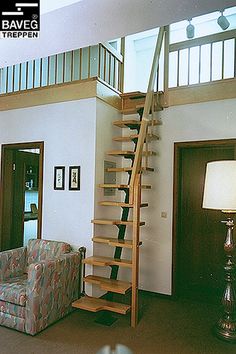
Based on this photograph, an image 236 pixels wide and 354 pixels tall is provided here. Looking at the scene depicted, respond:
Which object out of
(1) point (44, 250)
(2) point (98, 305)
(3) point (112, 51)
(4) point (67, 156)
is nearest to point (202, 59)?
(3) point (112, 51)

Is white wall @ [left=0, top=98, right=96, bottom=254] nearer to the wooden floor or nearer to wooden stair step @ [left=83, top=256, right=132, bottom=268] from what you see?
wooden stair step @ [left=83, top=256, right=132, bottom=268]

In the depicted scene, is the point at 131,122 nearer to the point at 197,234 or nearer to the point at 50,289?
the point at 197,234

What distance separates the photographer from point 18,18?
69.7 inches

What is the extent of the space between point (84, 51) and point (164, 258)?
347cm

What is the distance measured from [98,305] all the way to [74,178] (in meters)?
1.56

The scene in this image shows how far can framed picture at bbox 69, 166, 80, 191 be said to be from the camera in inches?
151

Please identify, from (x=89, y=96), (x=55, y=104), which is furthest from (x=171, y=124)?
(x=55, y=104)

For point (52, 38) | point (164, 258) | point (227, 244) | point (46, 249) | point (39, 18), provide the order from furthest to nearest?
point (164, 258), point (46, 249), point (227, 244), point (52, 38), point (39, 18)

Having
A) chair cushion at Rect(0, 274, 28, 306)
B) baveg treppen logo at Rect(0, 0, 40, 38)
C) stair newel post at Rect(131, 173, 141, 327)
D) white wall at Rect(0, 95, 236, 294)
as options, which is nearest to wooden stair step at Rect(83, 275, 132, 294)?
stair newel post at Rect(131, 173, 141, 327)

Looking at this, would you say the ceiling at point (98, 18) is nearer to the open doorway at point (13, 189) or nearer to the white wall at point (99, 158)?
the white wall at point (99, 158)

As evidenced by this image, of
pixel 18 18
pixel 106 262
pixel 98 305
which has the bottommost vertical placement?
pixel 98 305

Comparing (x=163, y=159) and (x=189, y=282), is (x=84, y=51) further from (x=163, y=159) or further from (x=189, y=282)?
(x=189, y=282)

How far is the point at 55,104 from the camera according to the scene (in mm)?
4062

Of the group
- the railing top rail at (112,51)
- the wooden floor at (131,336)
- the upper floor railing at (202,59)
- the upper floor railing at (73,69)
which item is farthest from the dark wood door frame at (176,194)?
the railing top rail at (112,51)
